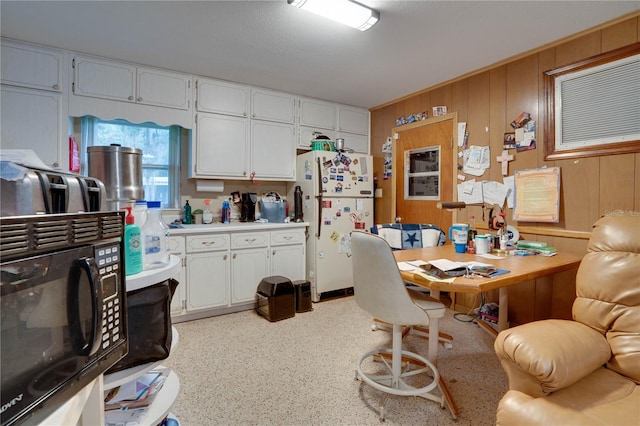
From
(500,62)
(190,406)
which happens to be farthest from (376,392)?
(500,62)

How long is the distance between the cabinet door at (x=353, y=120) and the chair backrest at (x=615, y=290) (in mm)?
3072

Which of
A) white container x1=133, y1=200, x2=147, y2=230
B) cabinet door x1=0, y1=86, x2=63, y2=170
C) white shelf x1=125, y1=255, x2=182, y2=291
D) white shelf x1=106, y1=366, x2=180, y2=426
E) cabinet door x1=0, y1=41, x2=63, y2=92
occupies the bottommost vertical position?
white shelf x1=106, y1=366, x2=180, y2=426

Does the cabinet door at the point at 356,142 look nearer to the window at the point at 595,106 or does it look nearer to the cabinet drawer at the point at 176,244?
the window at the point at 595,106

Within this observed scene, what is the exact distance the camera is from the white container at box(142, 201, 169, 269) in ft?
3.56

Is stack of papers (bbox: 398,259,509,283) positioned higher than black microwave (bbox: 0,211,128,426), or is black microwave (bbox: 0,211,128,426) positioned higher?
black microwave (bbox: 0,211,128,426)

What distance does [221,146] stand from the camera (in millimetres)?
3291

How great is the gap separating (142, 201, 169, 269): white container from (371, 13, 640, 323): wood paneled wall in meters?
2.44

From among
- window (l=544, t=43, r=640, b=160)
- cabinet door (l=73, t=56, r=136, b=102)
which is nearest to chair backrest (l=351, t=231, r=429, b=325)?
window (l=544, t=43, r=640, b=160)

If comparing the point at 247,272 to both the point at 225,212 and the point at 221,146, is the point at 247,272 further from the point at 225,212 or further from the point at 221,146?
the point at 221,146

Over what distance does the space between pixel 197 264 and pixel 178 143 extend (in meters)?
1.37

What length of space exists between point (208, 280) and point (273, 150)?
62.6 inches

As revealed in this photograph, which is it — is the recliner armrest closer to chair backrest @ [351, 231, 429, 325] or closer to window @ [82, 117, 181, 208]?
chair backrest @ [351, 231, 429, 325]

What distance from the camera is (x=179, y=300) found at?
288cm

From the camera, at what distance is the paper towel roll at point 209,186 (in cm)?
336
